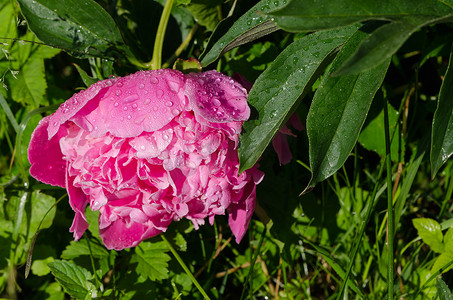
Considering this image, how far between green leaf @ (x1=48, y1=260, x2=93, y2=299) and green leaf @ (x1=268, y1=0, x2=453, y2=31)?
71 cm

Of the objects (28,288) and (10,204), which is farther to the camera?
(28,288)

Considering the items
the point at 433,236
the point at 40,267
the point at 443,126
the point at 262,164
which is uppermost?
the point at 443,126

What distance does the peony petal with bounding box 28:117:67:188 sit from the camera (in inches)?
37.3

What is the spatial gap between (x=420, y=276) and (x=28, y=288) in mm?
1060

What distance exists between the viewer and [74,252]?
1150 mm

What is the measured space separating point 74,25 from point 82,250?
53 centimetres

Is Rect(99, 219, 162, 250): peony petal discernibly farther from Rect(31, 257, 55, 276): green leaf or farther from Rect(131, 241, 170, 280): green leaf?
Rect(31, 257, 55, 276): green leaf

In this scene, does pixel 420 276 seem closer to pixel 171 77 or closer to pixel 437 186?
pixel 437 186

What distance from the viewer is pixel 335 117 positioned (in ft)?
2.65

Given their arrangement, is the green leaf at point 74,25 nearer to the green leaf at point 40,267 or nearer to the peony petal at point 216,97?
the peony petal at point 216,97

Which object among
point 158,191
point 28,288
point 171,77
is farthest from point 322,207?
point 28,288

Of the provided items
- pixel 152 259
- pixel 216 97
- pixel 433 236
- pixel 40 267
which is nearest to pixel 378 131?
pixel 433 236

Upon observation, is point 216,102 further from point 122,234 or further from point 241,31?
point 122,234

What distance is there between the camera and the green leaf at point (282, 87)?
818 millimetres
